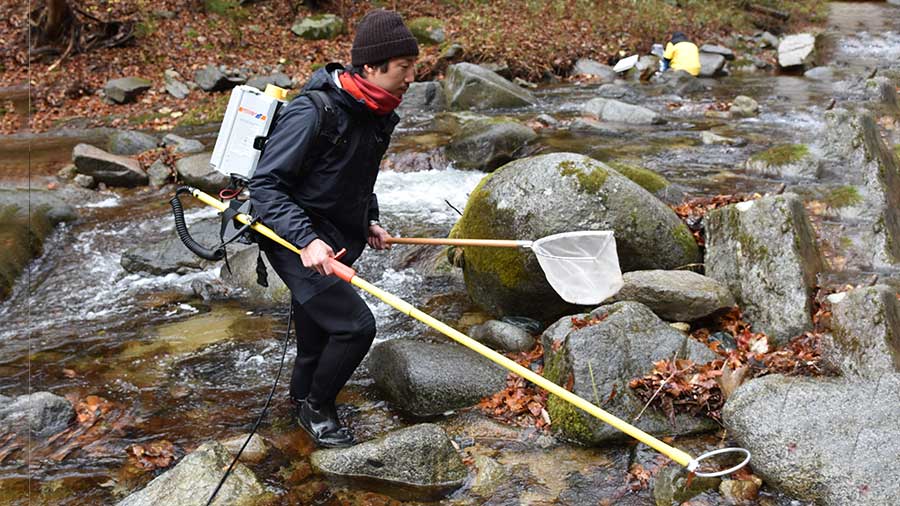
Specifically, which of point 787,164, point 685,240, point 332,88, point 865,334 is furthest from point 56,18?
point 865,334

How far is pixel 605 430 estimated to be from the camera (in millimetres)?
5137

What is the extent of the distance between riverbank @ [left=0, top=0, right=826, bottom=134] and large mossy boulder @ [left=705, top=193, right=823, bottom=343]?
1302 cm

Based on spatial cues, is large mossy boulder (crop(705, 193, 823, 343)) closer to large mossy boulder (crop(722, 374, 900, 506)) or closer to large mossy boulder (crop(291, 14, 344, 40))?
large mossy boulder (crop(722, 374, 900, 506))

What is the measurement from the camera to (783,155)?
1144 centimetres

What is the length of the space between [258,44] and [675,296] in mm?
18502

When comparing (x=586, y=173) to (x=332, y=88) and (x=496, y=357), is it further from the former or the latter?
(x=496, y=357)

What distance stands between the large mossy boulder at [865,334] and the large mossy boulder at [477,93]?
39.7 feet

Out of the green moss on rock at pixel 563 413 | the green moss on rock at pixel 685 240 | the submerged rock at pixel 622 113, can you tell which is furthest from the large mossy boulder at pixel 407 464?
the submerged rock at pixel 622 113

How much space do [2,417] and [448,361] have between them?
341 cm

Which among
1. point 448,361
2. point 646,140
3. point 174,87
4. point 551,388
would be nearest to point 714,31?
point 646,140

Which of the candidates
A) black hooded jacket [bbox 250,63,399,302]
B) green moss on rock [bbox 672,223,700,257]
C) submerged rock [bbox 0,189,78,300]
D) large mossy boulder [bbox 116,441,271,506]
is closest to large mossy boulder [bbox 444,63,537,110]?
submerged rock [bbox 0,189,78,300]

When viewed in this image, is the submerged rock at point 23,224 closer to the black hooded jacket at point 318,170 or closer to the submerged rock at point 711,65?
the black hooded jacket at point 318,170

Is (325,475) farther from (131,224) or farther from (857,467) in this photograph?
(131,224)

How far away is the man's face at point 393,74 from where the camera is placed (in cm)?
434
